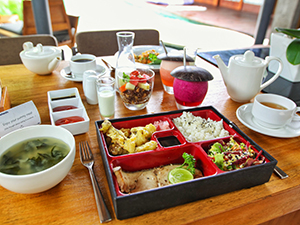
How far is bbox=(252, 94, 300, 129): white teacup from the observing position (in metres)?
0.95

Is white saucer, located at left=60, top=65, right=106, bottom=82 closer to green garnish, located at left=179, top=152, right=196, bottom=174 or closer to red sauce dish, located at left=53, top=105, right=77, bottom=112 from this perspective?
red sauce dish, located at left=53, top=105, right=77, bottom=112

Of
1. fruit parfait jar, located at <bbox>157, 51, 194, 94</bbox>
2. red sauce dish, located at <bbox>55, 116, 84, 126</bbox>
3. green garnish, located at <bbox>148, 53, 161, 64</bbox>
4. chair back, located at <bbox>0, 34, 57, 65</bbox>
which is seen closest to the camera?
red sauce dish, located at <bbox>55, 116, 84, 126</bbox>

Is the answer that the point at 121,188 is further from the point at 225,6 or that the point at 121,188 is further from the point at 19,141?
the point at 225,6

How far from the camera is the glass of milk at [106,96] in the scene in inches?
40.3

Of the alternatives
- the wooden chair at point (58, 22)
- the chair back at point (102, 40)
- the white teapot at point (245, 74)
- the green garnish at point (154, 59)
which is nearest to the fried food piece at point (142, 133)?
the white teapot at point (245, 74)

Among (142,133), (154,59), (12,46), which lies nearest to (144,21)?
(12,46)

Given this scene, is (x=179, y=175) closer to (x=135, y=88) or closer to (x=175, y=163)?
(x=175, y=163)

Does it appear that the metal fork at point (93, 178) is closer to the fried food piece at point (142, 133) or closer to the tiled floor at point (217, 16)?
the fried food piece at point (142, 133)

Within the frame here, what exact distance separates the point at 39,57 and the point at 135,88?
680 mm

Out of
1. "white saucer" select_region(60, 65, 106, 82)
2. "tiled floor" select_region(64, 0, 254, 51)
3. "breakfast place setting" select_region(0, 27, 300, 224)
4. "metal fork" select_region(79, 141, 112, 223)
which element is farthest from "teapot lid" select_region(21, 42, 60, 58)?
"tiled floor" select_region(64, 0, 254, 51)

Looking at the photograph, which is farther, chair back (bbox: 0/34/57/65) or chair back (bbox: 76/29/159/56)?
chair back (bbox: 76/29/159/56)

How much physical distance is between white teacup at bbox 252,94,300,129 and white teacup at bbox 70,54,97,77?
3.03 feet

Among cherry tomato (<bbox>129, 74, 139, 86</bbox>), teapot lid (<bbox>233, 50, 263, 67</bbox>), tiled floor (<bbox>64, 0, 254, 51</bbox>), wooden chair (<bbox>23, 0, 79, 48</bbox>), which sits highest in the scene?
teapot lid (<bbox>233, 50, 263, 67</bbox>)

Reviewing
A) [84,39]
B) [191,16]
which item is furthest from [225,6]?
[84,39]
